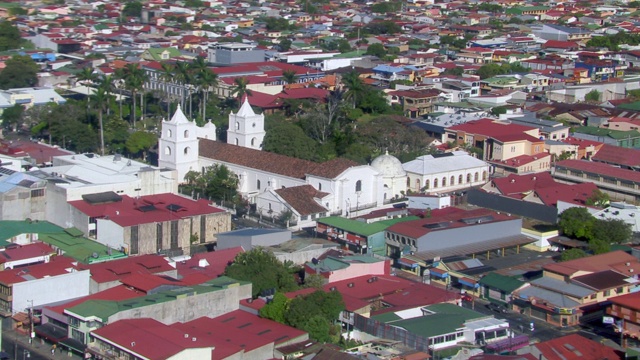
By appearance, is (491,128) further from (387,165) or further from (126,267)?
(126,267)

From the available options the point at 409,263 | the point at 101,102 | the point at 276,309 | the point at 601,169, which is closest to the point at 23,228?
the point at 276,309

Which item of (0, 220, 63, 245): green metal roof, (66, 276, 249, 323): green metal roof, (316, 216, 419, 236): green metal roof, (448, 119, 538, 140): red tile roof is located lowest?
(0, 220, 63, 245): green metal roof

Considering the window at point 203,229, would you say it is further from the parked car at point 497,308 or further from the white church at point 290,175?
the parked car at point 497,308

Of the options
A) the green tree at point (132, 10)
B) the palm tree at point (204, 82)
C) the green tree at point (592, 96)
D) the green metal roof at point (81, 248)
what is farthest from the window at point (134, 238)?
the green tree at point (132, 10)

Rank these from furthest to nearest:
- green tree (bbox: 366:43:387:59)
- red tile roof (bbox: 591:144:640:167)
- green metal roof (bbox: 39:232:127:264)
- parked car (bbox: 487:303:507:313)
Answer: green tree (bbox: 366:43:387:59) < red tile roof (bbox: 591:144:640:167) < green metal roof (bbox: 39:232:127:264) < parked car (bbox: 487:303:507:313)

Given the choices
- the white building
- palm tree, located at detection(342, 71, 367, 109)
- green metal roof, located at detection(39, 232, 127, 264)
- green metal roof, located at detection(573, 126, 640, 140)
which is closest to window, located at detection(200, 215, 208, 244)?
green metal roof, located at detection(39, 232, 127, 264)

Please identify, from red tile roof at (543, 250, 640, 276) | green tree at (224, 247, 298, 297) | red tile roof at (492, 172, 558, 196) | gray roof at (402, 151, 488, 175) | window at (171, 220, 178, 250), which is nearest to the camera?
green tree at (224, 247, 298, 297)

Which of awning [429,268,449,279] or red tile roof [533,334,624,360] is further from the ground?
red tile roof [533,334,624,360]

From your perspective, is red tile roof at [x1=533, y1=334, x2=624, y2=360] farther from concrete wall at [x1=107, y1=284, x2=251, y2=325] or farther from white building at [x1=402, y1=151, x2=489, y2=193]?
white building at [x1=402, y1=151, x2=489, y2=193]
